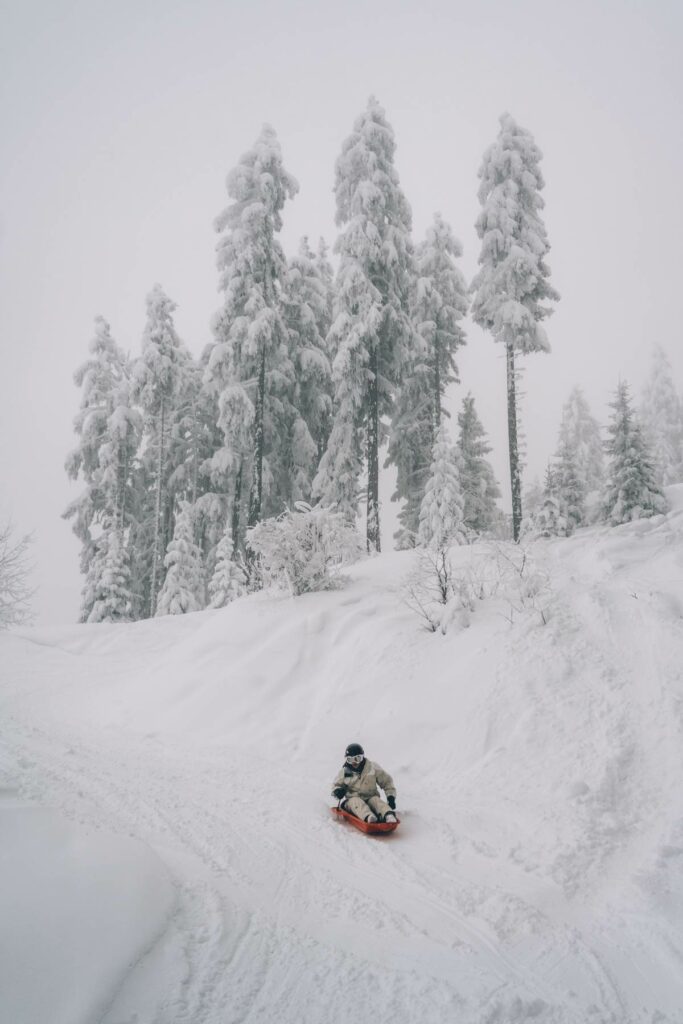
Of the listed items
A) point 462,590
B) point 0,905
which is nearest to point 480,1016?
point 0,905

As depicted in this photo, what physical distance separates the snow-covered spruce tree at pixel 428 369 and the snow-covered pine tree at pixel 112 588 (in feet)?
39.4

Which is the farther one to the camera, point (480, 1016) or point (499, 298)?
point (499, 298)

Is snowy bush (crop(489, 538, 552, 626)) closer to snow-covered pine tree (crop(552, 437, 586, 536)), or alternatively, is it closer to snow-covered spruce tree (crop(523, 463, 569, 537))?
snow-covered spruce tree (crop(523, 463, 569, 537))

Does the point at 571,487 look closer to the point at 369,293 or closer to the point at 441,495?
the point at 441,495

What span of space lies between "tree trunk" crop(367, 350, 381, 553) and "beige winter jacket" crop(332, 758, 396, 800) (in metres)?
11.9

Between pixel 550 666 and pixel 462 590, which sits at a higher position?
pixel 462 590

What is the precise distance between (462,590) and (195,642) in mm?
6022

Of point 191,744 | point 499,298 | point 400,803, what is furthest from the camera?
point 499,298

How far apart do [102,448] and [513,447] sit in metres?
18.0

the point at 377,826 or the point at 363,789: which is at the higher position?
the point at 363,789

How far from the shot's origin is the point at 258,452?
18.9 m

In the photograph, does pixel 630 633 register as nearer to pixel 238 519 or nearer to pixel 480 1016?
pixel 480 1016

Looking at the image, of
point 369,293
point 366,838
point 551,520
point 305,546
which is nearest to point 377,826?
point 366,838

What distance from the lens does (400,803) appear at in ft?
19.9
